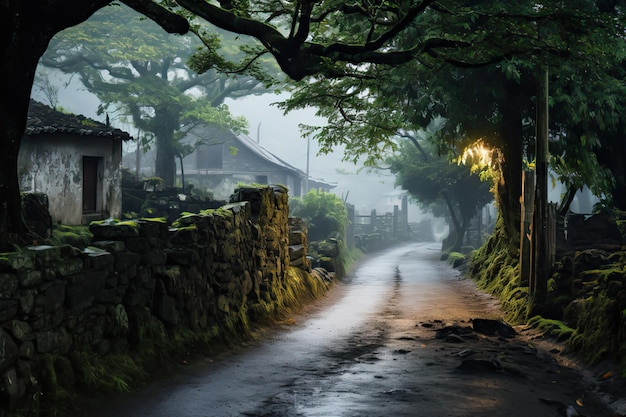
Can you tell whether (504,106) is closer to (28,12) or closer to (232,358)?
(232,358)

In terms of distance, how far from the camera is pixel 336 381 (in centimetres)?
812

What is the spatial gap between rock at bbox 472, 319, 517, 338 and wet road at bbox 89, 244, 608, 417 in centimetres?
93

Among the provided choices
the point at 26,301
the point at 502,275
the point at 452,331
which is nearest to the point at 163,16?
the point at 26,301

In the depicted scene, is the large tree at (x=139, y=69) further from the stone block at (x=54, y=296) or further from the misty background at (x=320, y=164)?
the misty background at (x=320, y=164)

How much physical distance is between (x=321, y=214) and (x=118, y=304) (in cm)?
2998

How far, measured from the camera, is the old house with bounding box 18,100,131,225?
72.2 feet

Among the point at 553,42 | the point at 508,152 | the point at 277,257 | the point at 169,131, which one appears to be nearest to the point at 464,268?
the point at 508,152

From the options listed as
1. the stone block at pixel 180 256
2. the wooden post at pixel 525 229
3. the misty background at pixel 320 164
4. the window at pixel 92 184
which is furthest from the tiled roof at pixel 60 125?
the misty background at pixel 320 164

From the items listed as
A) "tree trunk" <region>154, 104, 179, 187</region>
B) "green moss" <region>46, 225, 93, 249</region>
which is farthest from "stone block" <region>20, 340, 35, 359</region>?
"tree trunk" <region>154, 104, 179, 187</region>

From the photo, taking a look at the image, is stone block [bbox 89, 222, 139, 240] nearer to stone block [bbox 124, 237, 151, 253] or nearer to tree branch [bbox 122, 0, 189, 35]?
stone block [bbox 124, 237, 151, 253]

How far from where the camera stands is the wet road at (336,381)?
675cm

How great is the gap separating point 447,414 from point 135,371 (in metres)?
3.54

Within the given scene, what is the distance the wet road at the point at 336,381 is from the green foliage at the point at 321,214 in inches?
894

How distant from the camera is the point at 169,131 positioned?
36906 millimetres
